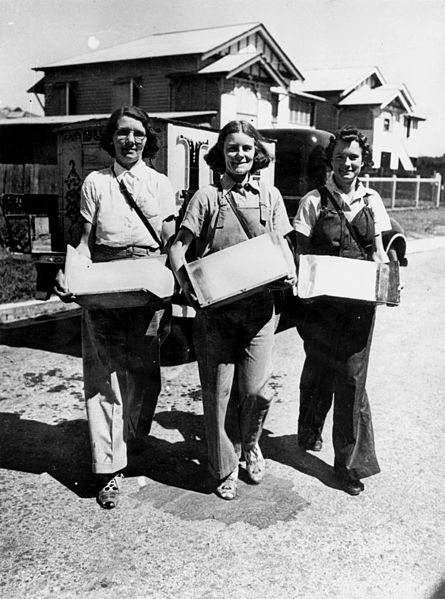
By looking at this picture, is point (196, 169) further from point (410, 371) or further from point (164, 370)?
point (410, 371)

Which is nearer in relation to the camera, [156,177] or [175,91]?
[156,177]

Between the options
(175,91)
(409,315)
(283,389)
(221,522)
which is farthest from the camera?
(175,91)

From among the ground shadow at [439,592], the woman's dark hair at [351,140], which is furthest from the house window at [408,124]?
the ground shadow at [439,592]

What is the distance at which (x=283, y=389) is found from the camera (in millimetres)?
5328

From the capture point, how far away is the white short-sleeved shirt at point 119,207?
11.0 ft

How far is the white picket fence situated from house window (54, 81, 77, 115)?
12939mm

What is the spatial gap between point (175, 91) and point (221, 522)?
22551 mm

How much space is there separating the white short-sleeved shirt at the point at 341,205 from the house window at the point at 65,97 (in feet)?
83.7

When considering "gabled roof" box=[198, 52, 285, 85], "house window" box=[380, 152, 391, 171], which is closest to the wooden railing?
"gabled roof" box=[198, 52, 285, 85]

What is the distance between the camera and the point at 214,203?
328cm

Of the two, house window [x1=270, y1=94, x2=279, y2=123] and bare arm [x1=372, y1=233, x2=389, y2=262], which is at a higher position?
house window [x1=270, y1=94, x2=279, y2=123]

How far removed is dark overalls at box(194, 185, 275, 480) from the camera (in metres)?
3.33

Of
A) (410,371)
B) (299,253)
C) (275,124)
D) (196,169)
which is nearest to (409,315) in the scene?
(410,371)

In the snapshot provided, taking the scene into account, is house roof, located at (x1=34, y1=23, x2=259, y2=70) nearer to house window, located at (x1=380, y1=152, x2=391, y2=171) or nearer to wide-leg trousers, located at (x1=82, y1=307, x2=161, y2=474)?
house window, located at (x1=380, y1=152, x2=391, y2=171)
